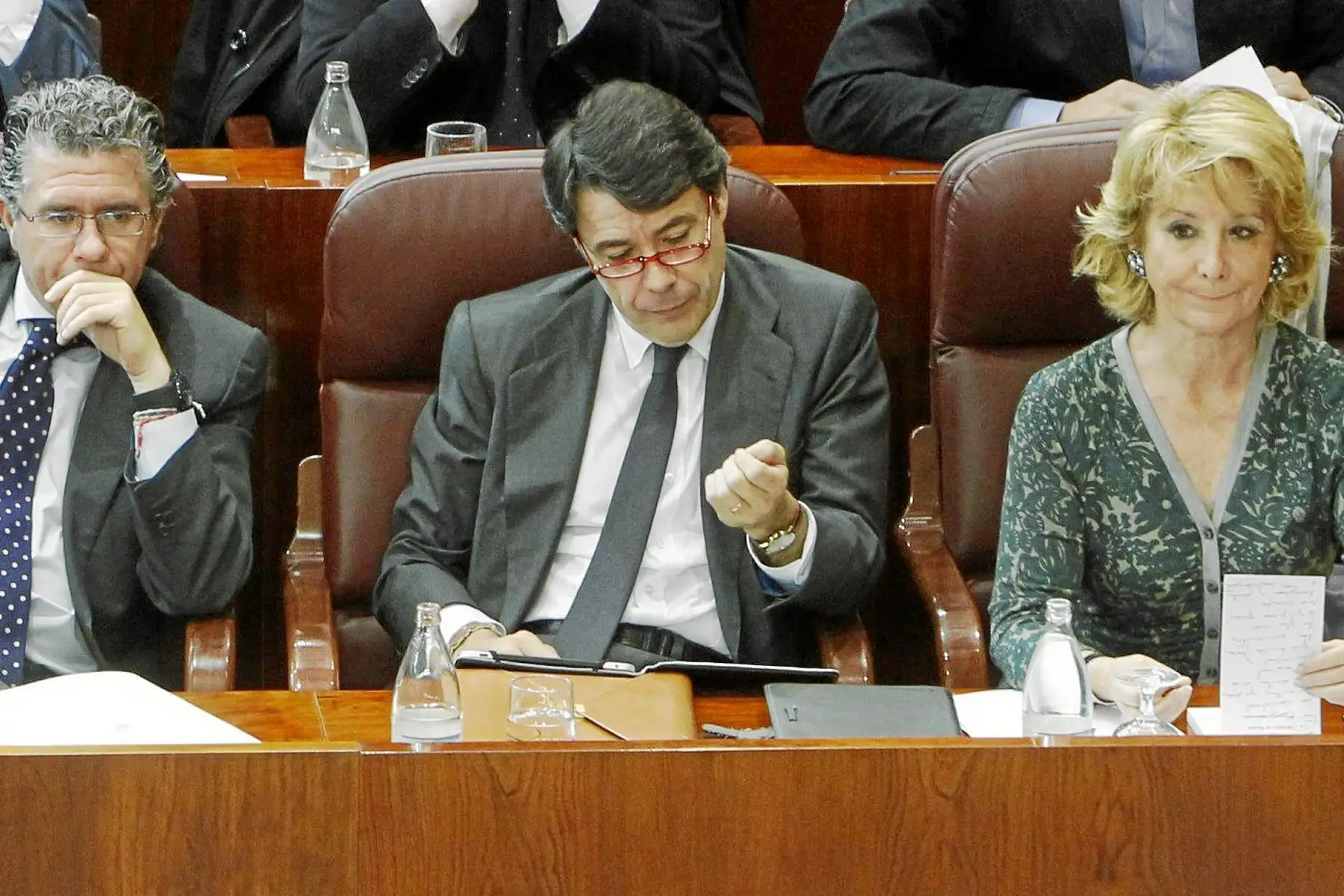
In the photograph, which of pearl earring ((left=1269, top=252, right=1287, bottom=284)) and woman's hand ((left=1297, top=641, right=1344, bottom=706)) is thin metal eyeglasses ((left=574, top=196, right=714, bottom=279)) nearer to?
pearl earring ((left=1269, top=252, right=1287, bottom=284))

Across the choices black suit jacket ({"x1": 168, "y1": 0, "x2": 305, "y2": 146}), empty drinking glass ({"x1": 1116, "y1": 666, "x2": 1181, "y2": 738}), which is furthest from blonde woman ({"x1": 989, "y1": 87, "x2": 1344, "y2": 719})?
black suit jacket ({"x1": 168, "y1": 0, "x2": 305, "y2": 146})

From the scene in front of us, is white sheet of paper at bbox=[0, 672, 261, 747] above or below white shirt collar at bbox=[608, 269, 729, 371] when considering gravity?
below

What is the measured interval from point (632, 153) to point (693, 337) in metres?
0.25

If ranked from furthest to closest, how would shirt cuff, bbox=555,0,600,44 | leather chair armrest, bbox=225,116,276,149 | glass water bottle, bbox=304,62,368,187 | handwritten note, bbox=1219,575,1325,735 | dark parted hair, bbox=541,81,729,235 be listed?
1. leather chair armrest, bbox=225,116,276,149
2. shirt cuff, bbox=555,0,600,44
3. glass water bottle, bbox=304,62,368,187
4. dark parted hair, bbox=541,81,729,235
5. handwritten note, bbox=1219,575,1325,735

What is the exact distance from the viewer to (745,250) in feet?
7.63

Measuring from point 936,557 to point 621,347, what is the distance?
1.51 ft

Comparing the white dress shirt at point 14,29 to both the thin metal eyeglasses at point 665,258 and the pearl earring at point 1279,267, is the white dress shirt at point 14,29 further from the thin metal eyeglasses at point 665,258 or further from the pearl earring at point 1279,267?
the pearl earring at point 1279,267

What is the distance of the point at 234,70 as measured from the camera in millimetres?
3408

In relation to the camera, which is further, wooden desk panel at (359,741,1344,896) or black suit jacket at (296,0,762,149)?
black suit jacket at (296,0,762,149)

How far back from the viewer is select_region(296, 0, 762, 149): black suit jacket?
2.98 meters

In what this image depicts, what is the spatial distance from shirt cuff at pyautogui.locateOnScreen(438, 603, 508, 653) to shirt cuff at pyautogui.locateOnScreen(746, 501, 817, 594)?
29 cm

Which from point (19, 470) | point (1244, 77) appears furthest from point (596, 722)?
point (1244, 77)

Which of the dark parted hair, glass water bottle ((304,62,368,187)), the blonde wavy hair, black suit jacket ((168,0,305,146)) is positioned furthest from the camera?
black suit jacket ((168,0,305,146))

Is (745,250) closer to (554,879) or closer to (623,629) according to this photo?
(623,629)
